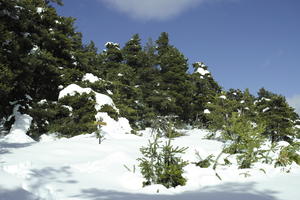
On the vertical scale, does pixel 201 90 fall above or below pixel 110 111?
above

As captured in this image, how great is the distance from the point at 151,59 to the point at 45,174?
29.0 metres

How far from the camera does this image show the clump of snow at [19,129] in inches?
547

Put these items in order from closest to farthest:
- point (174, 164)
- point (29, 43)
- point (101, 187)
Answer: point (101, 187)
point (174, 164)
point (29, 43)

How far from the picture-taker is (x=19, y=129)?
15016 millimetres

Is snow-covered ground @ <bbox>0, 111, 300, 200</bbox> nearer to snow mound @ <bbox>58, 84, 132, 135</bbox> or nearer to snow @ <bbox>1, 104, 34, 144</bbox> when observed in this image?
snow @ <bbox>1, 104, 34, 144</bbox>

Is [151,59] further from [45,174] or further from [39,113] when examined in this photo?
[45,174]

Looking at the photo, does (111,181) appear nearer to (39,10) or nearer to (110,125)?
(110,125)

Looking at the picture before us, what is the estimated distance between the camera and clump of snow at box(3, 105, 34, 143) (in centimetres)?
1391

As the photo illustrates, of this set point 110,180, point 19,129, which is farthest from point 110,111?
point 110,180

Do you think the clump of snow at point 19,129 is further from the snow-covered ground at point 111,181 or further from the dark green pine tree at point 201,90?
the dark green pine tree at point 201,90

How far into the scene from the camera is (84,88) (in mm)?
18562

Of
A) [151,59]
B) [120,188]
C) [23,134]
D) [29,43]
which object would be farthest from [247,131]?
[151,59]

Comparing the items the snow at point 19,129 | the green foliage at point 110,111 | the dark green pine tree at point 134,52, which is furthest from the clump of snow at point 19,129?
the dark green pine tree at point 134,52

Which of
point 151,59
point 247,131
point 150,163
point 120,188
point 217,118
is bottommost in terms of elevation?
point 120,188
